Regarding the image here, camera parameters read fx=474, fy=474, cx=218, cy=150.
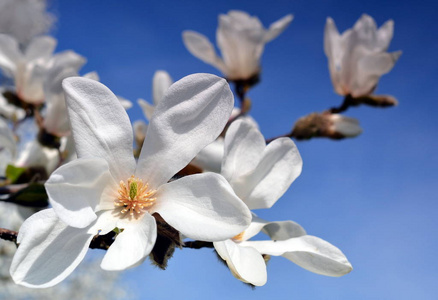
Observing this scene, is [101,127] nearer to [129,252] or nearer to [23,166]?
[129,252]

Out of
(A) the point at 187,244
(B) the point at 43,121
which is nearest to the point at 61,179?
(A) the point at 187,244

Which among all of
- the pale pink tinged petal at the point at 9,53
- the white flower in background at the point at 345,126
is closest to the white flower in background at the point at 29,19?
the pale pink tinged petal at the point at 9,53

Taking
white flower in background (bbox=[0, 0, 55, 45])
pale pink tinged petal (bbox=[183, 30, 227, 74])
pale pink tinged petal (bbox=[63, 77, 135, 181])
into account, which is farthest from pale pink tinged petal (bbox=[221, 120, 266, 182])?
white flower in background (bbox=[0, 0, 55, 45])

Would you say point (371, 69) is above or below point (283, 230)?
above

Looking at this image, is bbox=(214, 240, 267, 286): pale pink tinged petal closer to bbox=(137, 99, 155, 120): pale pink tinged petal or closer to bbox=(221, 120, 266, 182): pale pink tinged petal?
bbox=(221, 120, 266, 182): pale pink tinged petal

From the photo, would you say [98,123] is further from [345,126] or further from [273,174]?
[345,126]

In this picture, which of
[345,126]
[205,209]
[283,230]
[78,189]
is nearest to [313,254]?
[283,230]
